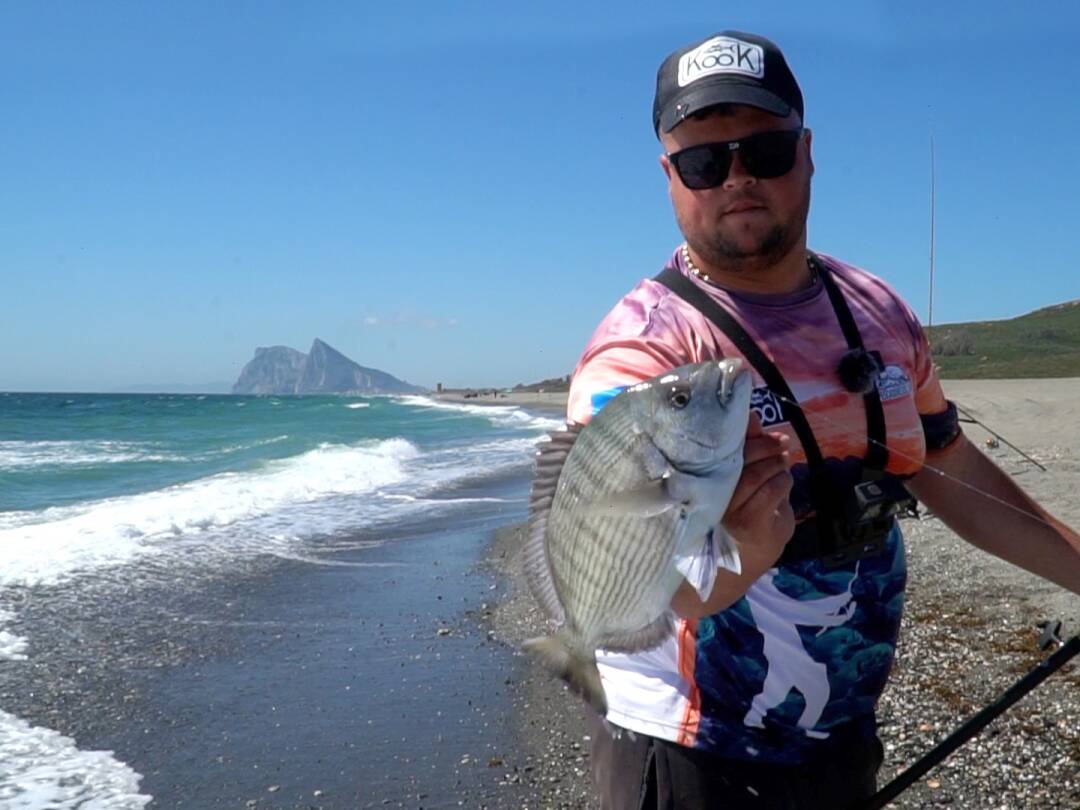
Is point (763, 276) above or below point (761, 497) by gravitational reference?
above

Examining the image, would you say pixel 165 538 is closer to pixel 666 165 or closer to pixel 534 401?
pixel 666 165

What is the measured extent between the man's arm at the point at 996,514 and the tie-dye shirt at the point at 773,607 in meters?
0.36

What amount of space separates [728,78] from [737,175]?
222mm

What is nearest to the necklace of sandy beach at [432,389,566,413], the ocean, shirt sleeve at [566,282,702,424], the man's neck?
the man's neck

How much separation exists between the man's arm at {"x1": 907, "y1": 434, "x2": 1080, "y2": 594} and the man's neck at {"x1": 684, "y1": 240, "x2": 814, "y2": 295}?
70 centimetres

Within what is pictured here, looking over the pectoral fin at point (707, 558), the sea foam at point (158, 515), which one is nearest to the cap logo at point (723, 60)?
the pectoral fin at point (707, 558)

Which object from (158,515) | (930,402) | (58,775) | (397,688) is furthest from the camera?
(158,515)

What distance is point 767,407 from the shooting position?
216 centimetres

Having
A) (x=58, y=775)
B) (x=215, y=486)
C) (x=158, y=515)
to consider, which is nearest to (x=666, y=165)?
(x=58, y=775)

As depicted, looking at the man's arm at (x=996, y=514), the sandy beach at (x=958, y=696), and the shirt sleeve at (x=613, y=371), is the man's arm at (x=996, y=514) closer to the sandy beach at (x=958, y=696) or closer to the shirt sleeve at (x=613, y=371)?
the sandy beach at (x=958, y=696)

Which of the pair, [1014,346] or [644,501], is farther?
[1014,346]

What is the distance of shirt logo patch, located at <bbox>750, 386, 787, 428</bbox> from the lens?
7.04ft

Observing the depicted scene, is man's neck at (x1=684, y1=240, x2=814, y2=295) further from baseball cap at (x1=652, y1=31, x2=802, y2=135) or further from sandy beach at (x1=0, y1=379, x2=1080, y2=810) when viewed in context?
sandy beach at (x1=0, y1=379, x2=1080, y2=810)

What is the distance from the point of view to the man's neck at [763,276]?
91.0 inches
